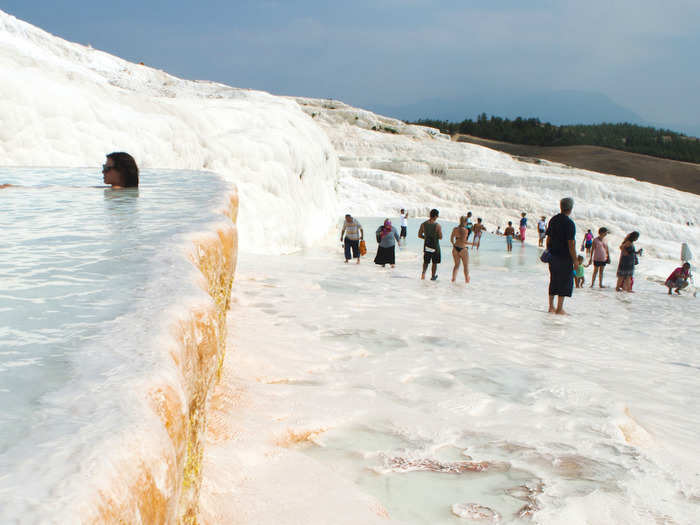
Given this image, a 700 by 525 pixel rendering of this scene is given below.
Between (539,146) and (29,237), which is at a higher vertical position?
(539,146)

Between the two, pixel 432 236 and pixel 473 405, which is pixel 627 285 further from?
pixel 473 405

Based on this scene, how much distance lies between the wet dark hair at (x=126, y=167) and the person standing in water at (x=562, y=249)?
4748 millimetres

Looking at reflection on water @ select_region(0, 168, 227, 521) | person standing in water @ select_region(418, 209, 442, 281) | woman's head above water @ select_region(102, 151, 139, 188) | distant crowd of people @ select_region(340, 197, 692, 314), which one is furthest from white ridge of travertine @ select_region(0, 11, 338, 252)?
person standing in water @ select_region(418, 209, 442, 281)

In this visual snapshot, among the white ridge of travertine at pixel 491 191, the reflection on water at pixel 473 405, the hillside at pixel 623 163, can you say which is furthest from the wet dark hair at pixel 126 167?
the hillside at pixel 623 163

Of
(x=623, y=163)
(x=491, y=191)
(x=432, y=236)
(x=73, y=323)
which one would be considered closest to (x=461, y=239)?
(x=432, y=236)

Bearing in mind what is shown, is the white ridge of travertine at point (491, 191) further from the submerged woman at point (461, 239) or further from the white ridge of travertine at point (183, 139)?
the submerged woman at point (461, 239)

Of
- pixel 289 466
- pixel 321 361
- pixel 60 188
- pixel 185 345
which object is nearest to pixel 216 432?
pixel 289 466

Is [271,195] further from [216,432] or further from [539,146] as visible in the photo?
[539,146]

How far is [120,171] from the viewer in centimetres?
520

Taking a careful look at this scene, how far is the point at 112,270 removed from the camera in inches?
85.1

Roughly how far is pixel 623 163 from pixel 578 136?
1884cm

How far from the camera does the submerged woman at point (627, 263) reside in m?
11.0

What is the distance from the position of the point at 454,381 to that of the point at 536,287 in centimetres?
796

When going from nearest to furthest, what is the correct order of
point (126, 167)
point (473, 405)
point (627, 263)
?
point (473, 405), point (126, 167), point (627, 263)
